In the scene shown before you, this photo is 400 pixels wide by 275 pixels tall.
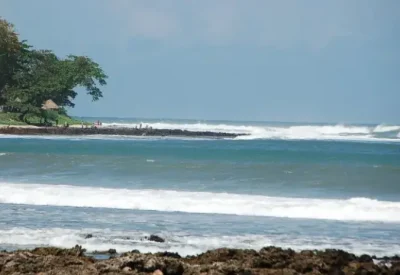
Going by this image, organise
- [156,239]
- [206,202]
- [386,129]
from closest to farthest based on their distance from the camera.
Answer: [156,239] → [206,202] → [386,129]

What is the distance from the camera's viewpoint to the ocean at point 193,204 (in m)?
16.7

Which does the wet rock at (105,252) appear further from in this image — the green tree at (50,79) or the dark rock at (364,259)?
the green tree at (50,79)

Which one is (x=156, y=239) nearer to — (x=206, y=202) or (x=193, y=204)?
(x=193, y=204)

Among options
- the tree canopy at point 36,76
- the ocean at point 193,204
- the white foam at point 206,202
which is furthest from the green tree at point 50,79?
the white foam at point 206,202

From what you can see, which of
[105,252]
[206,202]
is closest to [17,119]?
[206,202]

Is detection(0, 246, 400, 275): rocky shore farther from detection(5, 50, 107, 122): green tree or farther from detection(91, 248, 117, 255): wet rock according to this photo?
detection(5, 50, 107, 122): green tree

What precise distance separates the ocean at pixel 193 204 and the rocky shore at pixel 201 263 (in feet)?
5.93

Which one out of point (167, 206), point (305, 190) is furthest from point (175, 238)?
point (305, 190)

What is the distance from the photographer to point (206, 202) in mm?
24109

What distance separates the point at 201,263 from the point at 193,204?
1079cm

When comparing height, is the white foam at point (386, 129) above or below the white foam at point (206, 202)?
A: above

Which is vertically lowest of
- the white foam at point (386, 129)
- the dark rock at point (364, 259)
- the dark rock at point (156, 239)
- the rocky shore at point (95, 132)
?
the dark rock at point (156, 239)

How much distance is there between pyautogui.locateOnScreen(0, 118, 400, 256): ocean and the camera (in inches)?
656

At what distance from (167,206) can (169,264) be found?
38.0 feet
